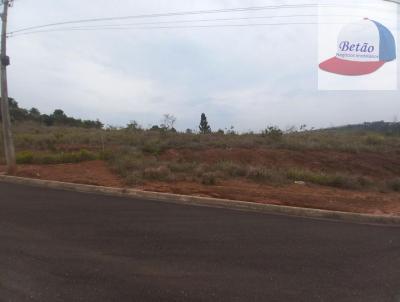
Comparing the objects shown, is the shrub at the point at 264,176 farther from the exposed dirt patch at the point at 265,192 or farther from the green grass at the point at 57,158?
the green grass at the point at 57,158

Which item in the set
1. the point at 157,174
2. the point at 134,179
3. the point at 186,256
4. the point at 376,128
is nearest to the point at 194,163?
the point at 157,174

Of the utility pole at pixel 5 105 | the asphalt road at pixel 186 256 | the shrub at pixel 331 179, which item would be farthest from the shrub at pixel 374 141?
the utility pole at pixel 5 105

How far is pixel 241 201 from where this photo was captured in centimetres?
1081

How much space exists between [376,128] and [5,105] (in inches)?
1358

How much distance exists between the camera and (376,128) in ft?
136

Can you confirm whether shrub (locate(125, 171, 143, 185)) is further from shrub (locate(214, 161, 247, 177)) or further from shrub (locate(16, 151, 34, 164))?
shrub (locate(16, 151, 34, 164))

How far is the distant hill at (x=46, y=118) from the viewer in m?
61.5

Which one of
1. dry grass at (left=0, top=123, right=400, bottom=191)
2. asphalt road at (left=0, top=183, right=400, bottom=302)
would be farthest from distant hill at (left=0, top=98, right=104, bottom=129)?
asphalt road at (left=0, top=183, right=400, bottom=302)

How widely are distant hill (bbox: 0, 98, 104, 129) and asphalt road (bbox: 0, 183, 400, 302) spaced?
53.2 m

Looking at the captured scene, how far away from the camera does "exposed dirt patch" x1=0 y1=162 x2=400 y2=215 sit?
36.8ft

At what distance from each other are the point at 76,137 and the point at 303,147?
15.7 metres

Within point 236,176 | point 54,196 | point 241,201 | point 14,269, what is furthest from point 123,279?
point 236,176

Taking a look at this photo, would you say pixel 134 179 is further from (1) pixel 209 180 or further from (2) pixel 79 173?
(2) pixel 79 173

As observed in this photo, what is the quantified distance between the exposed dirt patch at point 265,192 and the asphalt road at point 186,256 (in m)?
1.76
